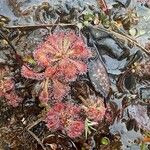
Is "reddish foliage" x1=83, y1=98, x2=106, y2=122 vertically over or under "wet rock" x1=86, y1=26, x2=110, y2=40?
under

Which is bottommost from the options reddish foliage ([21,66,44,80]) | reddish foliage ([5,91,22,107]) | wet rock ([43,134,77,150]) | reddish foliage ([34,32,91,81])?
wet rock ([43,134,77,150])

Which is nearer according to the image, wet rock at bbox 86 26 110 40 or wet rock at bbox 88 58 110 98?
wet rock at bbox 88 58 110 98

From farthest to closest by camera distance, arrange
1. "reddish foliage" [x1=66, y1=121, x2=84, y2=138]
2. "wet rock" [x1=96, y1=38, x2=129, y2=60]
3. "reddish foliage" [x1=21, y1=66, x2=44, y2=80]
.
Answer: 1. "wet rock" [x1=96, y1=38, x2=129, y2=60]
2. "reddish foliage" [x1=21, y1=66, x2=44, y2=80]
3. "reddish foliage" [x1=66, y1=121, x2=84, y2=138]

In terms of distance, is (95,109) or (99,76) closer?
(95,109)

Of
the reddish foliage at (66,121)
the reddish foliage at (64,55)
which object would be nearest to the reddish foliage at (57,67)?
the reddish foliage at (64,55)

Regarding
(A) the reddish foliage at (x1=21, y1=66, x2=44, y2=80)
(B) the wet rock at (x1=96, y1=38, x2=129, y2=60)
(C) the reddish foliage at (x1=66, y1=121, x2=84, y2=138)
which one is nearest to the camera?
(C) the reddish foliage at (x1=66, y1=121, x2=84, y2=138)

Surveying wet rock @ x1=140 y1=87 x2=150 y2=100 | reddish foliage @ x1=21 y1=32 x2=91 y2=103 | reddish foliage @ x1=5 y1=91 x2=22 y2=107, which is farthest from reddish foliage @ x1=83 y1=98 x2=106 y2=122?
reddish foliage @ x1=5 y1=91 x2=22 y2=107

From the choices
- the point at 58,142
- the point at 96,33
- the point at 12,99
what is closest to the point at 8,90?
the point at 12,99

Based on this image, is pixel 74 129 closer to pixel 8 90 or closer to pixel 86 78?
pixel 86 78

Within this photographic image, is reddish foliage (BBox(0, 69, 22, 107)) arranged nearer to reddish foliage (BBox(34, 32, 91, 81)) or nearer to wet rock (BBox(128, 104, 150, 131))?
reddish foliage (BBox(34, 32, 91, 81))
